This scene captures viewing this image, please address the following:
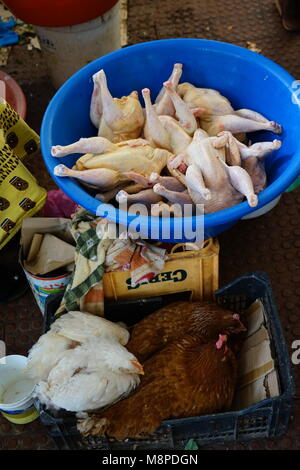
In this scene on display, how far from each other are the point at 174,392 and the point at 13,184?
0.79 metres

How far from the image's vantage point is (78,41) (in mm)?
2066

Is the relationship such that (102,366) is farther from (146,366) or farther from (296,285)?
(296,285)

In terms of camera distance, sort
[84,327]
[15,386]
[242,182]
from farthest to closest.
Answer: [15,386]
[84,327]
[242,182]

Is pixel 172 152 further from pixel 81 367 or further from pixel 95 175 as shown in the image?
pixel 81 367

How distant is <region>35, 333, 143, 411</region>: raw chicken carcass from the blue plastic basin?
1.22ft

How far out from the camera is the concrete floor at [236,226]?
1.54 meters

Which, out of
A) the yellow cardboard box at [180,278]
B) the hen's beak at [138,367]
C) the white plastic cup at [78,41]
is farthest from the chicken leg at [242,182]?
the white plastic cup at [78,41]

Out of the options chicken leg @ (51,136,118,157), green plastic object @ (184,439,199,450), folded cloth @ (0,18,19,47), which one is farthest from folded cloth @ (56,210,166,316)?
folded cloth @ (0,18,19,47)

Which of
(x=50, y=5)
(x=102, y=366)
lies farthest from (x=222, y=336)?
(x=50, y=5)

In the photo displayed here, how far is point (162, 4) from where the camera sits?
2.75 m

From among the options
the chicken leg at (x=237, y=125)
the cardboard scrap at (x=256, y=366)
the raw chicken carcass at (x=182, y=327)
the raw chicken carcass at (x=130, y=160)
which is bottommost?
the cardboard scrap at (x=256, y=366)

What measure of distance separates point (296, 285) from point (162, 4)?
1.94 metres

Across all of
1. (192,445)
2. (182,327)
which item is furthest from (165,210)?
(192,445)

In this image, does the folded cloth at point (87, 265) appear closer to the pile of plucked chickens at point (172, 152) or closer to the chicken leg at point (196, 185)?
the pile of plucked chickens at point (172, 152)
